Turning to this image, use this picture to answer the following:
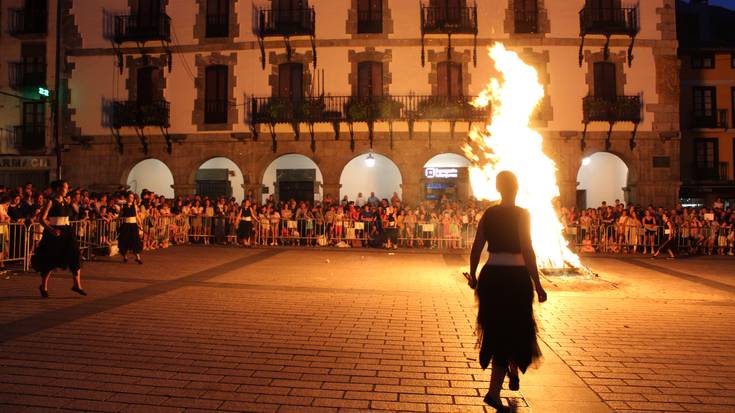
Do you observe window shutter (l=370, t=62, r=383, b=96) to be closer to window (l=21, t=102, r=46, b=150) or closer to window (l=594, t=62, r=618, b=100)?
window (l=594, t=62, r=618, b=100)

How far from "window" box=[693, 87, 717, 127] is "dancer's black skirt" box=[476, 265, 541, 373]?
3234 centimetres

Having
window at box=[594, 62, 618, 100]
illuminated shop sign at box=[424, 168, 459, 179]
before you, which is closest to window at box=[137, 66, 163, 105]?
illuminated shop sign at box=[424, 168, 459, 179]

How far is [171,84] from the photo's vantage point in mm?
22891

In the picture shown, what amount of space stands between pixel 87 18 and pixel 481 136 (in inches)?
757

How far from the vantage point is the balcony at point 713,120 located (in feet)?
98.1

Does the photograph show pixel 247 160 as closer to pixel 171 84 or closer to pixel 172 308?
pixel 171 84

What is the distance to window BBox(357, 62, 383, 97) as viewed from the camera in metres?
22.0

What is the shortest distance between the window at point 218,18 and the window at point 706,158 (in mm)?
28208

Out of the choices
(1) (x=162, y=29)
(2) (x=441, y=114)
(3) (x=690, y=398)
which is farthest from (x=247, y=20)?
(3) (x=690, y=398)

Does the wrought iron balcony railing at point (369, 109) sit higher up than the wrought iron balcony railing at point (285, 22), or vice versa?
the wrought iron balcony railing at point (285, 22)

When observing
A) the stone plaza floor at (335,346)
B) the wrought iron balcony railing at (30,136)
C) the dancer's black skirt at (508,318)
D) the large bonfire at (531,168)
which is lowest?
the stone plaza floor at (335,346)

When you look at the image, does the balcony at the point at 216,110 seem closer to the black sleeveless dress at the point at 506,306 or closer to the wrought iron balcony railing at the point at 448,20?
the wrought iron balcony railing at the point at 448,20

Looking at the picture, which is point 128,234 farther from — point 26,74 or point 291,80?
point 26,74

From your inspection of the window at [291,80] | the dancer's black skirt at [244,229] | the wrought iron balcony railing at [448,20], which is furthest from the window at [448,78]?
the dancer's black skirt at [244,229]
